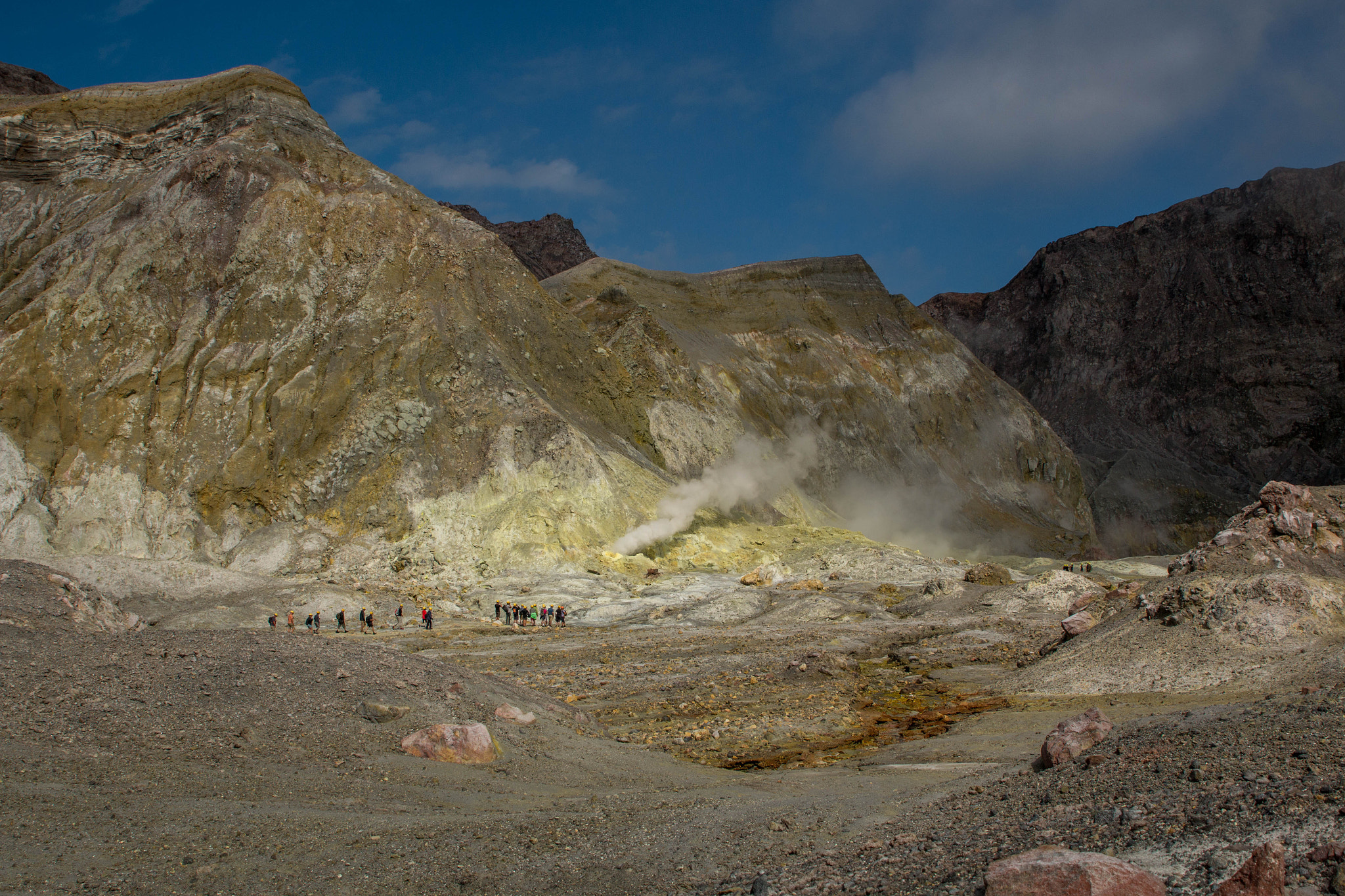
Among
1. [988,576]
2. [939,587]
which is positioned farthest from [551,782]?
[988,576]

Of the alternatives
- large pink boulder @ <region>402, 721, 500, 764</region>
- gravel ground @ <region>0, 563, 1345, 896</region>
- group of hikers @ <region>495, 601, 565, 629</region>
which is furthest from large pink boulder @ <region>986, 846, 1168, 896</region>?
group of hikers @ <region>495, 601, 565, 629</region>

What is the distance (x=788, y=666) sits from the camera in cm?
1900

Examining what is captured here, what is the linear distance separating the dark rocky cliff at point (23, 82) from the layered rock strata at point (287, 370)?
3098cm

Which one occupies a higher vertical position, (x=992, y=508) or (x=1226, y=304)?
(x=1226, y=304)

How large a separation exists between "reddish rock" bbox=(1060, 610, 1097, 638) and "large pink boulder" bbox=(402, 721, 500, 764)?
45.5 feet

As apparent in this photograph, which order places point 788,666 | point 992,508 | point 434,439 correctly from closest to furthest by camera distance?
point 788,666, point 434,439, point 992,508

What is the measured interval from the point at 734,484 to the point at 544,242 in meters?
79.6

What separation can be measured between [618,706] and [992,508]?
57.0 metres

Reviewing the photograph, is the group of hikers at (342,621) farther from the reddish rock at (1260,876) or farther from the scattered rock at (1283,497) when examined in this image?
the reddish rock at (1260,876)

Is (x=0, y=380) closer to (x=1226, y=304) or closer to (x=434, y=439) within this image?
(x=434, y=439)

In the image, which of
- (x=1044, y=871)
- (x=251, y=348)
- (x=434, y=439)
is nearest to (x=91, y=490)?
(x=251, y=348)

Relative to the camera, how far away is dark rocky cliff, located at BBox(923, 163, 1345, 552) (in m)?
82.6

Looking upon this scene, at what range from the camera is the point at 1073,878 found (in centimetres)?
455

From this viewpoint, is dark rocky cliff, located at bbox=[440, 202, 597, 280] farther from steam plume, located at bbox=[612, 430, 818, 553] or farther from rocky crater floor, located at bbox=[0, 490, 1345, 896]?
rocky crater floor, located at bbox=[0, 490, 1345, 896]
